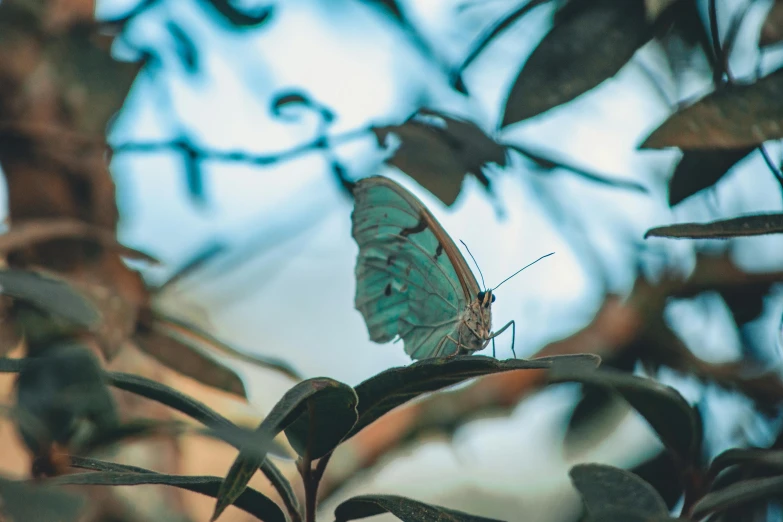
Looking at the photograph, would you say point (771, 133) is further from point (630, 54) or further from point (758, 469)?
point (758, 469)

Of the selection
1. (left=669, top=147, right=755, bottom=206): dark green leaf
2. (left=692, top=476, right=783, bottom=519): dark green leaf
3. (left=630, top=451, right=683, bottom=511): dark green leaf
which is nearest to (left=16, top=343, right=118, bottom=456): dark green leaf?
(left=692, top=476, right=783, bottom=519): dark green leaf

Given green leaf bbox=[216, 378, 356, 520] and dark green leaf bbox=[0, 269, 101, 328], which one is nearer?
green leaf bbox=[216, 378, 356, 520]

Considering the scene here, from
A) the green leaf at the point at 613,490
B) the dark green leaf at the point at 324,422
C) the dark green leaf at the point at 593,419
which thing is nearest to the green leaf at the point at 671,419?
the green leaf at the point at 613,490

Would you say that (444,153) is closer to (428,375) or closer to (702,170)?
(702,170)

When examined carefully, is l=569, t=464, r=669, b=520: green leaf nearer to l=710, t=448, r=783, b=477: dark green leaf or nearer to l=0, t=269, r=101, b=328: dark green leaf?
l=710, t=448, r=783, b=477: dark green leaf

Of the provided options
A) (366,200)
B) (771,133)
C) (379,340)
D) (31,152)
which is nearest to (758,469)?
(771,133)

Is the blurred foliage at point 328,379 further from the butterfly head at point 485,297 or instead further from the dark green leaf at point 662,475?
the butterfly head at point 485,297
